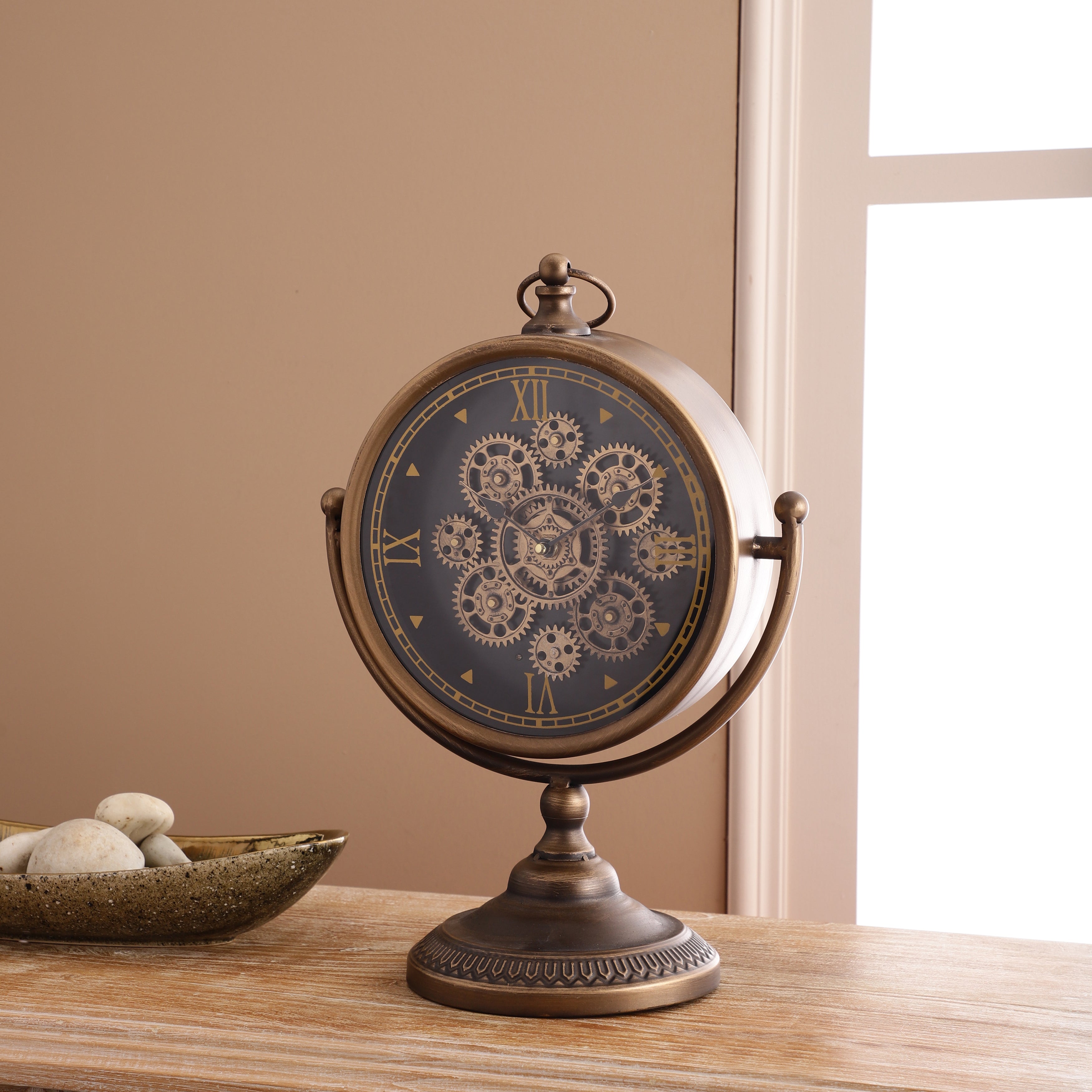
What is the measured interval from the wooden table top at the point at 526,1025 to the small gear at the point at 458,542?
11.6 inches

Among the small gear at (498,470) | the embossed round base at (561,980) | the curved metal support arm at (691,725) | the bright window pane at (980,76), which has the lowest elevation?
the embossed round base at (561,980)

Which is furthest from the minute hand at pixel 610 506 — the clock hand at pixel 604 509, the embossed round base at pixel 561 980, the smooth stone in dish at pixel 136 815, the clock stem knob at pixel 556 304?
the smooth stone in dish at pixel 136 815

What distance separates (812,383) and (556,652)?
33.7 inches

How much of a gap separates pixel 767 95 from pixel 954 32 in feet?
0.89

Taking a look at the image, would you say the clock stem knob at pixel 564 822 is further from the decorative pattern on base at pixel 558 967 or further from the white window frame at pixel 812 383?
the white window frame at pixel 812 383

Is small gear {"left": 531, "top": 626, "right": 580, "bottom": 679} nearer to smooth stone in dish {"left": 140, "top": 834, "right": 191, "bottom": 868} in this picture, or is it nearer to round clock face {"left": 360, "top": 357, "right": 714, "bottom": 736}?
round clock face {"left": 360, "top": 357, "right": 714, "bottom": 736}

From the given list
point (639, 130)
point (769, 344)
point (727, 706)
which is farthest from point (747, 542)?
point (639, 130)

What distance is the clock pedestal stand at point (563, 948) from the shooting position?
76cm

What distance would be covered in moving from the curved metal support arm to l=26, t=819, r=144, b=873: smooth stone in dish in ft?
0.73

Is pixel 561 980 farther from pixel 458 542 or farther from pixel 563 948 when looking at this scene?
pixel 458 542

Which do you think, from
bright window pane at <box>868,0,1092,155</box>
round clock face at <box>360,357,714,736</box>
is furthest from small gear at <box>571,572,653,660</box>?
bright window pane at <box>868,0,1092,155</box>

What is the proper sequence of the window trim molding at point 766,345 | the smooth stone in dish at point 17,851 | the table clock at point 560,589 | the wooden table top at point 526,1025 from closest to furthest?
the wooden table top at point 526,1025 < the table clock at point 560,589 < the smooth stone in dish at point 17,851 < the window trim molding at point 766,345

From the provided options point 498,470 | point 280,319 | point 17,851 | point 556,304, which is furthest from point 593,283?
point 280,319

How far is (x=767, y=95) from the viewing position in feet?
4.94
